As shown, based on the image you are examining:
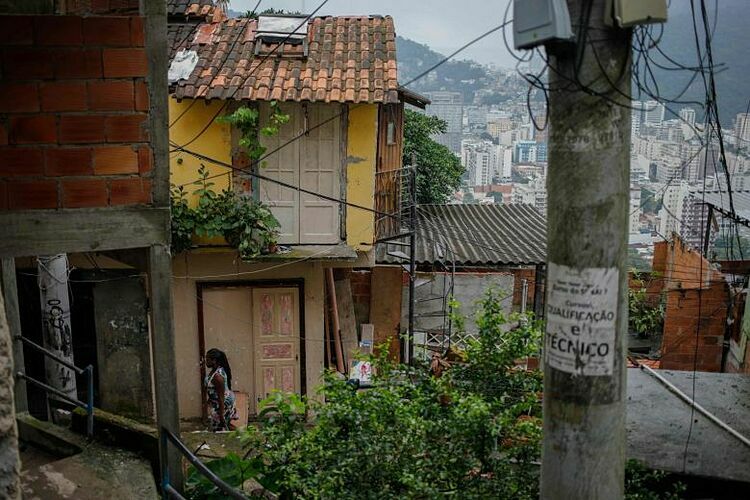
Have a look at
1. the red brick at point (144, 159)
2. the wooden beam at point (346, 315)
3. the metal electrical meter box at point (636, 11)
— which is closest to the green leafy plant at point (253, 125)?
the wooden beam at point (346, 315)

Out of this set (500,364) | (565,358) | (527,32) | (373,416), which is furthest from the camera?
(500,364)

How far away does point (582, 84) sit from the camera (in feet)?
7.29

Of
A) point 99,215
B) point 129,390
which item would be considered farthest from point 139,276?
point 99,215

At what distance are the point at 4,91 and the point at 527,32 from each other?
311cm

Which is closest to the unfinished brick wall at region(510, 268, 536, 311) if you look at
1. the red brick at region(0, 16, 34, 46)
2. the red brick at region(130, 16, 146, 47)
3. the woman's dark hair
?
the woman's dark hair

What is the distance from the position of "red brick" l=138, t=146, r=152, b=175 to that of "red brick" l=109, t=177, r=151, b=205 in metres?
0.06

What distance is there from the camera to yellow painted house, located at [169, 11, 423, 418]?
10.0 m

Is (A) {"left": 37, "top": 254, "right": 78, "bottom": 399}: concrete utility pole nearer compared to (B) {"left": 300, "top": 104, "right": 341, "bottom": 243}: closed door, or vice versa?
(A) {"left": 37, "top": 254, "right": 78, "bottom": 399}: concrete utility pole

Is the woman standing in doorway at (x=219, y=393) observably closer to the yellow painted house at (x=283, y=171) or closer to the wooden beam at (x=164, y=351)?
the yellow painted house at (x=283, y=171)

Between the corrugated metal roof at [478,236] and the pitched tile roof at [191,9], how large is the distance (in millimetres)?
5468

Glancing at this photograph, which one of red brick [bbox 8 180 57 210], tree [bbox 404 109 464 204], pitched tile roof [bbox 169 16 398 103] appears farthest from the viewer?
tree [bbox 404 109 464 204]

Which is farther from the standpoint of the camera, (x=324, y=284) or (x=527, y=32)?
(x=324, y=284)

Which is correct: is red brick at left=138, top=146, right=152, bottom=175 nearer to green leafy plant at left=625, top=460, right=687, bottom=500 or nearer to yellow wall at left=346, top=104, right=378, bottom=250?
green leafy plant at left=625, top=460, right=687, bottom=500

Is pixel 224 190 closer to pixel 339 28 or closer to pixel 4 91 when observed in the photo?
pixel 339 28
